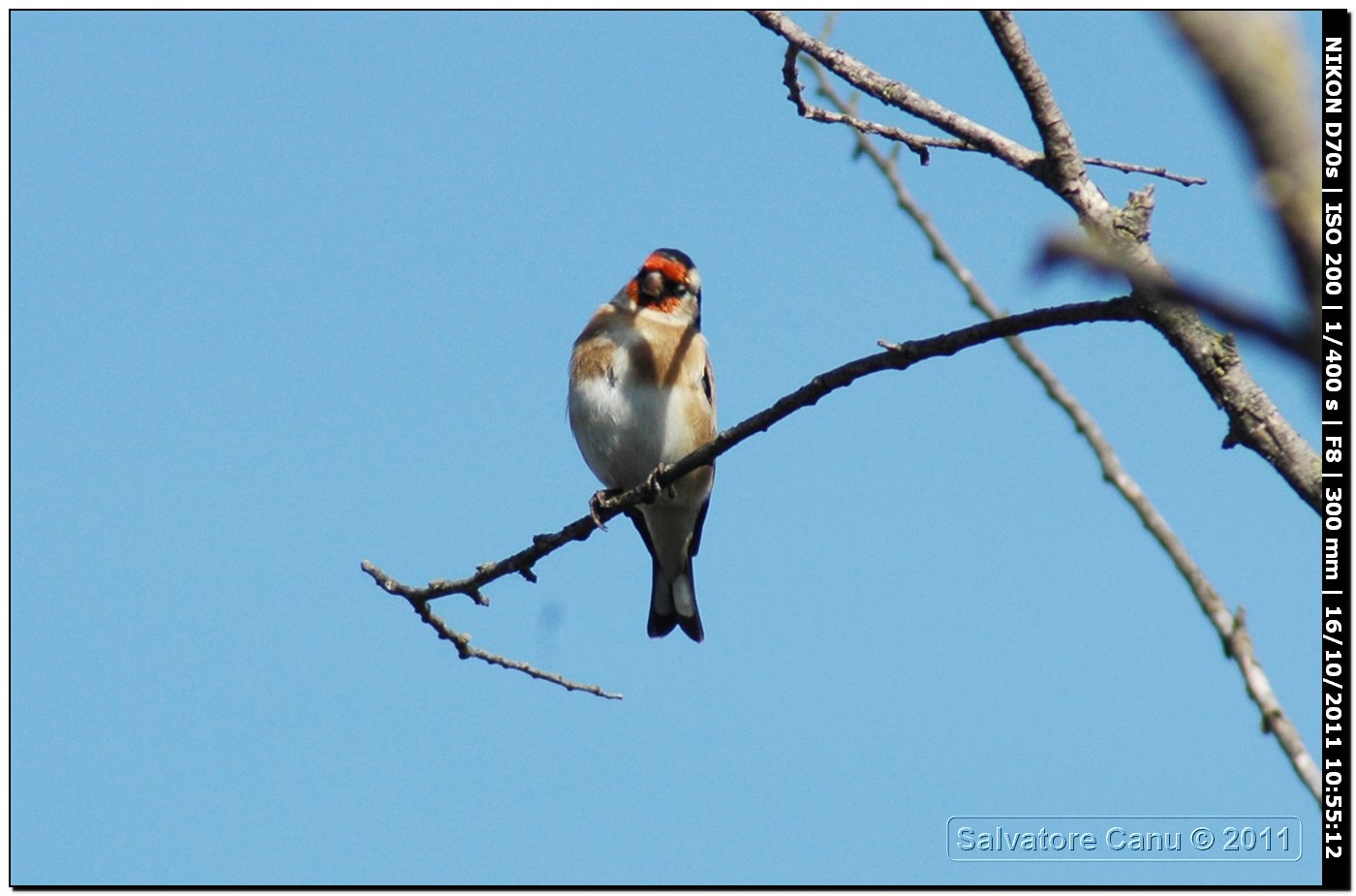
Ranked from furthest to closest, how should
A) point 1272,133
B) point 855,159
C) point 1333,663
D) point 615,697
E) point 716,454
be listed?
point 615,697
point 716,454
point 855,159
point 1333,663
point 1272,133

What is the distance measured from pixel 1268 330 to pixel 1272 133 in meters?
0.10

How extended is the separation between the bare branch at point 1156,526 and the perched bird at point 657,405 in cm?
397

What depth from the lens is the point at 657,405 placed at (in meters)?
7.71

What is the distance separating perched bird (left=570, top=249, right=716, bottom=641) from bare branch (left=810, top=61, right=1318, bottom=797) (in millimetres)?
3972

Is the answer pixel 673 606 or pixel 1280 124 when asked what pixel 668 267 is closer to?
pixel 673 606

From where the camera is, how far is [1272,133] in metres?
0.69

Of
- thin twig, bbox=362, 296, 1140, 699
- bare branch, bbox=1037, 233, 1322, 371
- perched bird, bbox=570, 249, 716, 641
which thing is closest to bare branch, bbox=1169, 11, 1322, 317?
bare branch, bbox=1037, 233, 1322, 371

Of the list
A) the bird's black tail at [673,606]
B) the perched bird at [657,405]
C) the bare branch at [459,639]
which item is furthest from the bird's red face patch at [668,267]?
the bare branch at [459,639]

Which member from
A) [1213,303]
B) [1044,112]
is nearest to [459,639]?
[1044,112]

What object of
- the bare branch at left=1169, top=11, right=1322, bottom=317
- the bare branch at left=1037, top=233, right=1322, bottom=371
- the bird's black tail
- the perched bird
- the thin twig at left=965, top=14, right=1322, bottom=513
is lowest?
the bare branch at left=1037, top=233, right=1322, bottom=371

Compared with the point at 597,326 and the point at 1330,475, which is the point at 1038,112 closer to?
the point at 1330,475

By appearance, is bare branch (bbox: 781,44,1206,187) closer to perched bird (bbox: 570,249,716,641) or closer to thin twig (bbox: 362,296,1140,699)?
thin twig (bbox: 362,296,1140,699)

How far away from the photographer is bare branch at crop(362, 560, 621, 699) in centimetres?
518

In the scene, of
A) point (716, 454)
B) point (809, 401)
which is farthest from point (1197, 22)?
point (716, 454)
